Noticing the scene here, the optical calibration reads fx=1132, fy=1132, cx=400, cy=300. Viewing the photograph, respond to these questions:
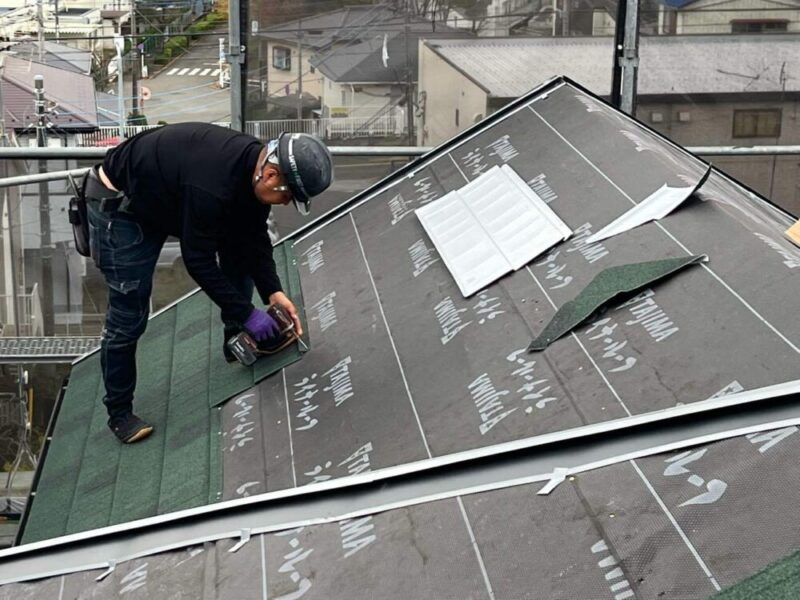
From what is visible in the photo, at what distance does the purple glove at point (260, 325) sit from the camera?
3.58m

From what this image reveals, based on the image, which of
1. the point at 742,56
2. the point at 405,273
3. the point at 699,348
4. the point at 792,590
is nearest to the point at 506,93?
the point at 742,56

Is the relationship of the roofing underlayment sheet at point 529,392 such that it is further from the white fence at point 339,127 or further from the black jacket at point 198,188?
the white fence at point 339,127

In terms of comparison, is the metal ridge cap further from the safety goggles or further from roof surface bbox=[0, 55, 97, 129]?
roof surface bbox=[0, 55, 97, 129]

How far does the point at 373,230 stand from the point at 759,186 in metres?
2.48

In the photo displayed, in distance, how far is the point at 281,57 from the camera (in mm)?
5809

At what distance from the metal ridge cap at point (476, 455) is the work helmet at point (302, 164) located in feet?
3.34

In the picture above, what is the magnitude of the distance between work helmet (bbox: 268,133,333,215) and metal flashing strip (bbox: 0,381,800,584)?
103 centimetres

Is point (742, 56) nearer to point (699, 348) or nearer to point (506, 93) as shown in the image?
point (506, 93)

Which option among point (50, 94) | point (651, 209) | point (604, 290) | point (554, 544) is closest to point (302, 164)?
point (604, 290)

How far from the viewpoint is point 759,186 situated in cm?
593

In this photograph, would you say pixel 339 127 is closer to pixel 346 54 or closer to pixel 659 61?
pixel 346 54

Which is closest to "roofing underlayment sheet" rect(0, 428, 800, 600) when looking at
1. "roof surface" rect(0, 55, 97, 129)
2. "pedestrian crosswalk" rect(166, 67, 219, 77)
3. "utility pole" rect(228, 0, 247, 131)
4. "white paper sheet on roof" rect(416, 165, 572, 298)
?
"white paper sheet on roof" rect(416, 165, 572, 298)

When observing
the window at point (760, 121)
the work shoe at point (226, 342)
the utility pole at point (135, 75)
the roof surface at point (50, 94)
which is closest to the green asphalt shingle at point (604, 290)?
the work shoe at point (226, 342)

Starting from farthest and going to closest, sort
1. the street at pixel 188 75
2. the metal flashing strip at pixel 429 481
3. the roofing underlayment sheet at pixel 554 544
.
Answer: the street at pixel 188 75 < the metal flashing strip at pixel 429 481 < the roofing underlayment sheet at pixel 554 544
